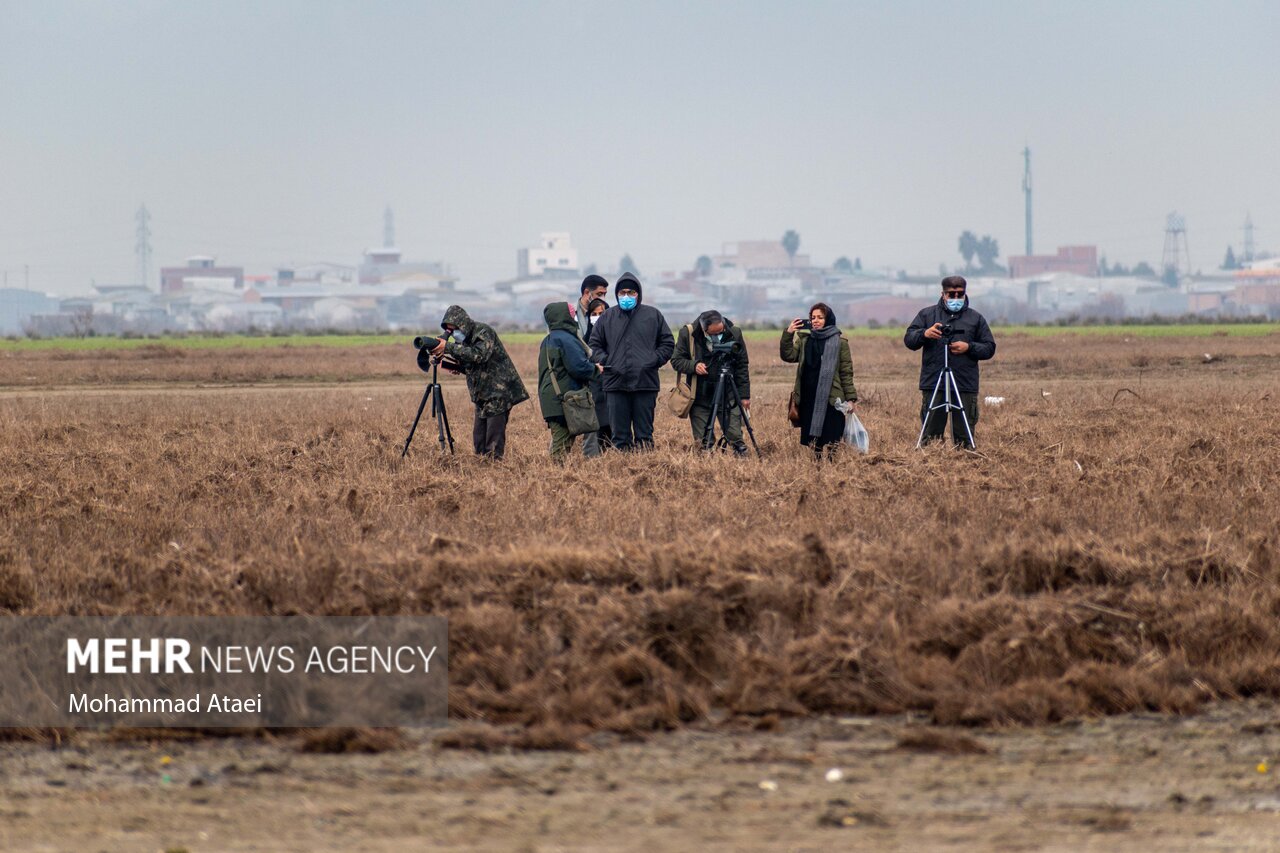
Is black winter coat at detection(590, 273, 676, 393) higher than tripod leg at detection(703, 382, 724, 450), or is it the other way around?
black winter coat at detection(590, 273, 676, 393)

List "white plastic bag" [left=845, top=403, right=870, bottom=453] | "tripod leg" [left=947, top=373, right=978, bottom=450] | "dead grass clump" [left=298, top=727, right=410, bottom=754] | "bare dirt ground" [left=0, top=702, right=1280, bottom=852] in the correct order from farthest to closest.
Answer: "tripod leg" [left=947, top=373, right=978, bottom=450] → "white plastic bag" [left=845, top=403, right=870, bottom=453] → "dead grass clump" [left=298, top=727, right=410, bottom=754] → "bare dirt ground" [left=0, top=702, right=1280, bottom=852]

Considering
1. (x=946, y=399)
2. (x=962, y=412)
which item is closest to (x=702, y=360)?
(x=946, y=399)

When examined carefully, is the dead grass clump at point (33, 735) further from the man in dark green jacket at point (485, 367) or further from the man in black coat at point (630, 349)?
the man in black coat at point (630, 349)

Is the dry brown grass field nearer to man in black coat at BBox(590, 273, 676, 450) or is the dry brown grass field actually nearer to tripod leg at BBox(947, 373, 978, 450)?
tripod leg at BBox(947, 373, 978, 450)

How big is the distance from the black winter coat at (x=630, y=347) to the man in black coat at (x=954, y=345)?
7.78ft

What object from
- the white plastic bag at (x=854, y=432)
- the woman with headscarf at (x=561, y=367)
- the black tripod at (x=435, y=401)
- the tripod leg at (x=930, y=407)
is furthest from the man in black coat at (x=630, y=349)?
the tripod leg at (x=930, y=407)

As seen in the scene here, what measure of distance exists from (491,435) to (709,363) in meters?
2.21

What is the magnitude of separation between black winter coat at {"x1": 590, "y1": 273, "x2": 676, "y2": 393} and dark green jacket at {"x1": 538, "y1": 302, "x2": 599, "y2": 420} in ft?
0.57

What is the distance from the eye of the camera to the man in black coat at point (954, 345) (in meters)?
14.6

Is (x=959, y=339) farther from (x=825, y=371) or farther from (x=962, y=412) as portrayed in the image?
(x=825, y=371)

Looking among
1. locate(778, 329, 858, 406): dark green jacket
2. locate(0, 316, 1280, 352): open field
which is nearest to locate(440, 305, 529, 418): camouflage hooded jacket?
locate(778, 329, 858, 406): dark green jacket

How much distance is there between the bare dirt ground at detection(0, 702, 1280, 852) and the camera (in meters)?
5.26

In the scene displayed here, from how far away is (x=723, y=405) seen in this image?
1492 centimetres

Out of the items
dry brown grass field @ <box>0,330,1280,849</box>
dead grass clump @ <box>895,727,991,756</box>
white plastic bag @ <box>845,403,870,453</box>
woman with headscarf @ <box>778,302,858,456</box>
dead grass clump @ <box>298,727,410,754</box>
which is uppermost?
woman with headscarf @ <box>778,302,858,456</box>
